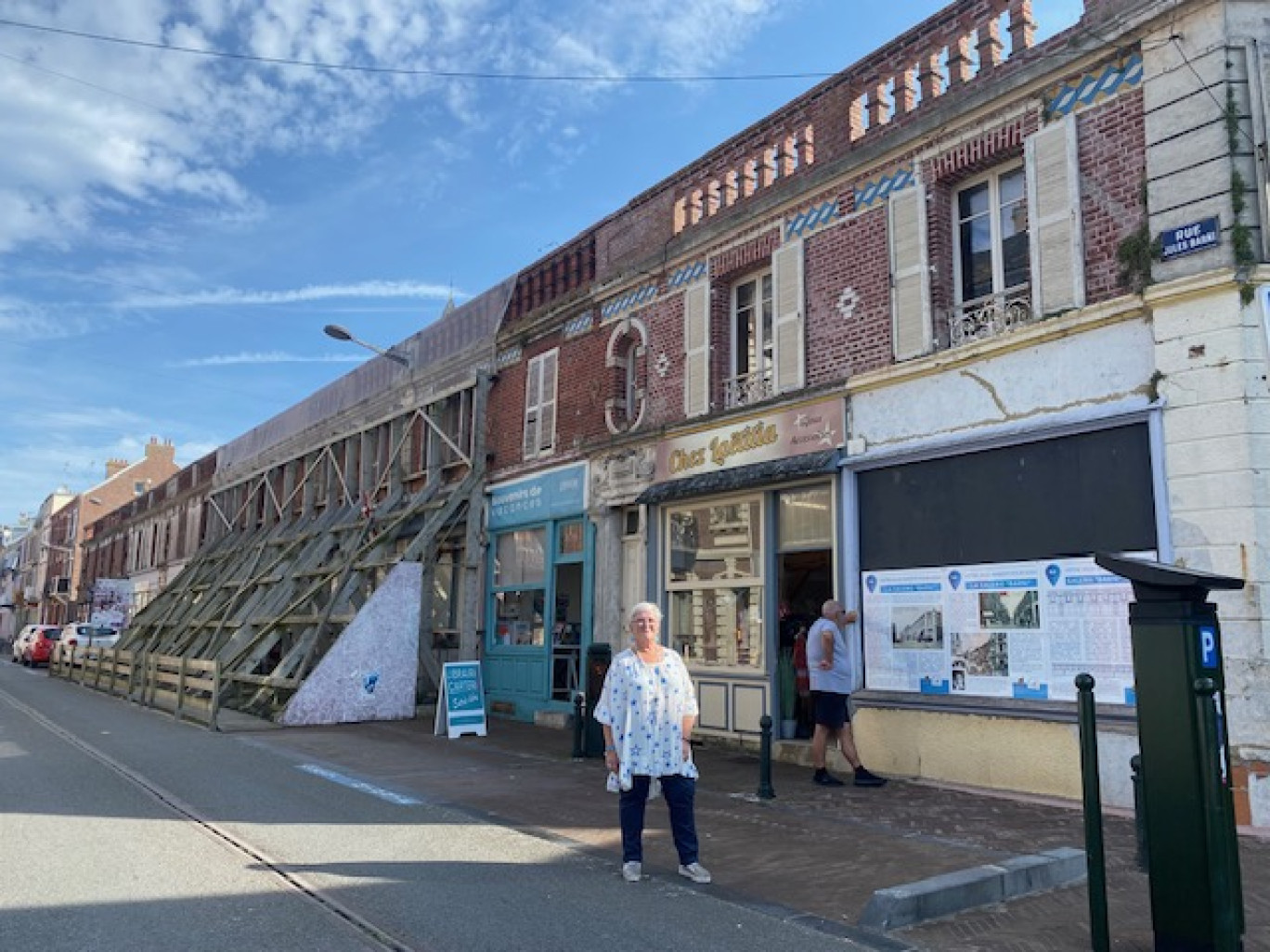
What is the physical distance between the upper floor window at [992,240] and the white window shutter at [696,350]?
3.53 metres

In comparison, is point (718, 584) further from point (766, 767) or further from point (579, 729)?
point (766, 767)

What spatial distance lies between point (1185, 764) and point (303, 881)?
455 centimetres

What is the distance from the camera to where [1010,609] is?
8656 mm

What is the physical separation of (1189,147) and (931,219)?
2495mm

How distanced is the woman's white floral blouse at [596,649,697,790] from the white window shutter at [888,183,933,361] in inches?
209

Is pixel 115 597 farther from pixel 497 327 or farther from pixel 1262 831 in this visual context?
pixel 1262 831

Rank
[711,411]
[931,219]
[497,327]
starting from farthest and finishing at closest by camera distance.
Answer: [497,327]
[711,411]
[931,219]

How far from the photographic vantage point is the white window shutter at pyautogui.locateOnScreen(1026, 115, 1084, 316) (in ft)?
27.7

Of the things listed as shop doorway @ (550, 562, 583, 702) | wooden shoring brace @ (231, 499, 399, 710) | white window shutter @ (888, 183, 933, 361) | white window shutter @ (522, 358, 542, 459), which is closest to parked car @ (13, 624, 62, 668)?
wooden shoring brace @ (231, 499, 399, 710)

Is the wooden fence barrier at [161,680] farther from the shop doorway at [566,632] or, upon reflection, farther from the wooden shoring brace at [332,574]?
the shop doorway at [566,632]

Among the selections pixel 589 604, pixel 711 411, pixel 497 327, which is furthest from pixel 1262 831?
pixel 497 327

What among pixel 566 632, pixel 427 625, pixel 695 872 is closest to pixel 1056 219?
pixel 695 872

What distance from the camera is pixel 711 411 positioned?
12180 mm

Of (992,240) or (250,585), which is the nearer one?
(992,240)
